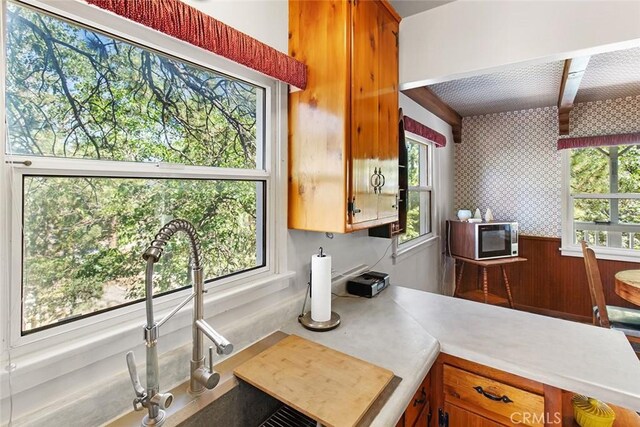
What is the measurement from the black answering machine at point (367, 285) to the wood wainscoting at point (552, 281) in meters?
2.86

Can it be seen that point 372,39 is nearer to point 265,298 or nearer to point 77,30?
point 77,30

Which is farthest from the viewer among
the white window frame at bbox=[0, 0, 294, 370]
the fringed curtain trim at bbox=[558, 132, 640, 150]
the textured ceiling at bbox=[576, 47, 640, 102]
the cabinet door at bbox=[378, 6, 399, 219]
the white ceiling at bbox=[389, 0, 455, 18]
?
the fringed curtain trim at bbox=[558, 132, 640, 150]

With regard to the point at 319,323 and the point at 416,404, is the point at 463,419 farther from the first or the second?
the point at 319,323

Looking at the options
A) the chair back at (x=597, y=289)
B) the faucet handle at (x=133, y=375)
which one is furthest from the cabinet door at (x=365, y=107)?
the chair back at (x=597, y=289)

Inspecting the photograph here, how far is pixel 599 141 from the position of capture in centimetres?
330

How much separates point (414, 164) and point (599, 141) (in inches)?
81.6

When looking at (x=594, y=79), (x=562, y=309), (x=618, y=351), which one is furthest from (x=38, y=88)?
(x=562, y=309)

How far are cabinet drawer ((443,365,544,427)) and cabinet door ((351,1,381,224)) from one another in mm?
736

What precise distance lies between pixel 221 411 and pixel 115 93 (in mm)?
1016

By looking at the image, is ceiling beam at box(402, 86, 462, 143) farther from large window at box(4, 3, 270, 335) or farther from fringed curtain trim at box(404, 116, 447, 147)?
large window at box(4, 3, 270, 335)

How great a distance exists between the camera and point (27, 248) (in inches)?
29.9

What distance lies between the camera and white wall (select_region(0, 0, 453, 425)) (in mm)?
725

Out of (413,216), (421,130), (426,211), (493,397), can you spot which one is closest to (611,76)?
(421,130)

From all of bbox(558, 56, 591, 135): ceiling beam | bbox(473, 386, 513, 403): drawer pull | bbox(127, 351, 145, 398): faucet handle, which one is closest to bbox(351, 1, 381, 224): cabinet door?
bbox(473, 386, 513, 403): drawer pull
